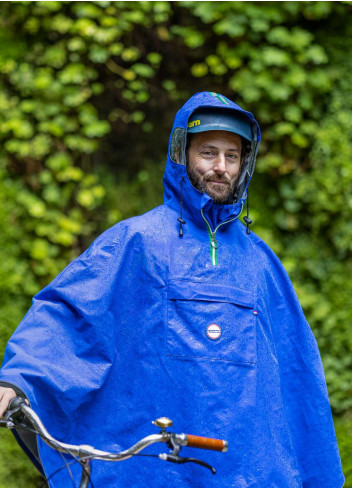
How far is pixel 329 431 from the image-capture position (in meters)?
2.75

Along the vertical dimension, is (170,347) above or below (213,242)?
below

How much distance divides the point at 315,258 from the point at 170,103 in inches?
64.9

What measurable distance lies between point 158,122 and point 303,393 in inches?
113

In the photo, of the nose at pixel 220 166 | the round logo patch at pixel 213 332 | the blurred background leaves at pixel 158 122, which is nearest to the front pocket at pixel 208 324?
the round logo patch at pixel 213 332

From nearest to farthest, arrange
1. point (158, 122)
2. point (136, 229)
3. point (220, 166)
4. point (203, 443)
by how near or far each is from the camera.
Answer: point (203, 443) < point (136, 229) < point (220, 166) < point (158, 122)

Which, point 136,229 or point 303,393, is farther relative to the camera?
point 303,393

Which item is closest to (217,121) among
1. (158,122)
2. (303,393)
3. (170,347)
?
(170,347)

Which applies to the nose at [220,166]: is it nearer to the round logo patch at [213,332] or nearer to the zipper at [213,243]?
the zipper at [213,243]

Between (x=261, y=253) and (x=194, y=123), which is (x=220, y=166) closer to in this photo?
(x=194, y=123)

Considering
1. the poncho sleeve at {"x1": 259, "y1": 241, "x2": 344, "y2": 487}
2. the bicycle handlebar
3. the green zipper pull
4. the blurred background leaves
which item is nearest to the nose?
the green zipper pull

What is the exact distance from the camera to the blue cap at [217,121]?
2709 mm

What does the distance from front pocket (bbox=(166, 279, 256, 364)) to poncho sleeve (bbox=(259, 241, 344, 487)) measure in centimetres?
29

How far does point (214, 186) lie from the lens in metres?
2.65

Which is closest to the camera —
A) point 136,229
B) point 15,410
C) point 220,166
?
point 15,410
